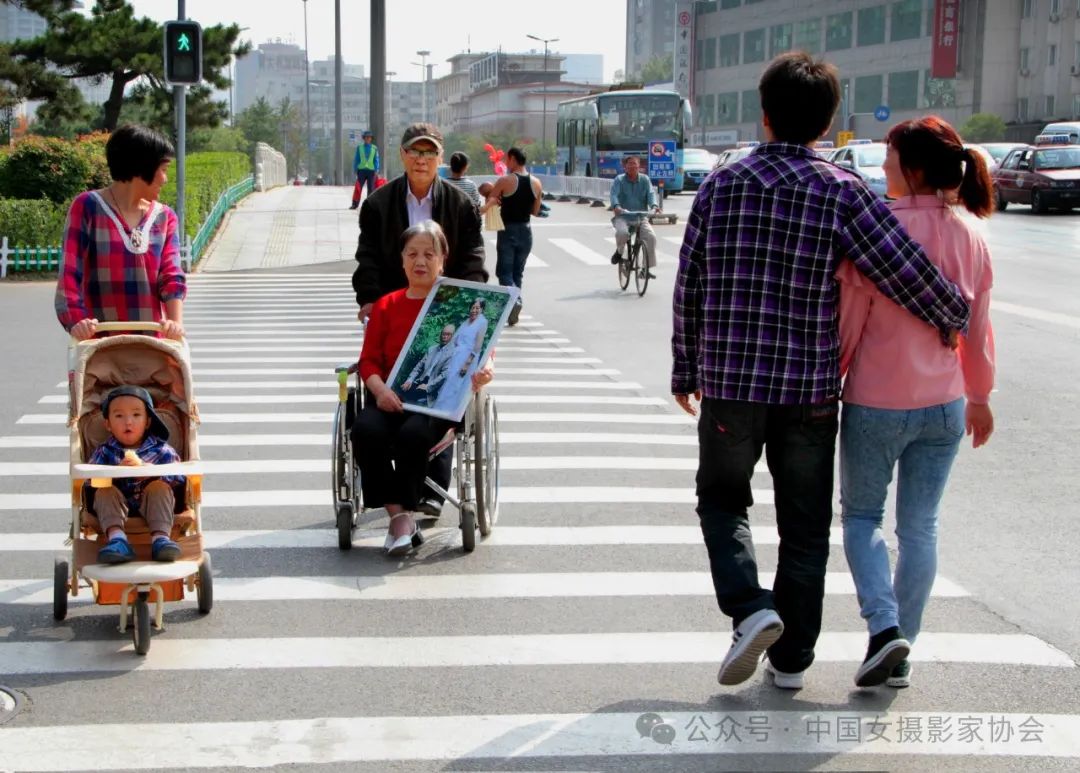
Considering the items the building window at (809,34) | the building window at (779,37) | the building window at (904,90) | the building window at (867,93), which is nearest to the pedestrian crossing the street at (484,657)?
the building window at (904,90)

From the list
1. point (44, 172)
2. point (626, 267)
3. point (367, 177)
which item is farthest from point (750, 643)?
point (367, 177)

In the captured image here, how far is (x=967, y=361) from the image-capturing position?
15.0 ft

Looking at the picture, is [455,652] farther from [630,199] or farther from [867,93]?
[867,93]

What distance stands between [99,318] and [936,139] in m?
3.34

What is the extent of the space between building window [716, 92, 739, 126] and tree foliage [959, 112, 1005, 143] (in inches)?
1180

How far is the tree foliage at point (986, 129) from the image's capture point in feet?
239

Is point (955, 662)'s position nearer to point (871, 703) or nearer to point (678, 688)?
point (871, 703)

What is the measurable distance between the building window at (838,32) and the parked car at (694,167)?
44.8m

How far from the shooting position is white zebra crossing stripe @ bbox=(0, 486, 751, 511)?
7.46m

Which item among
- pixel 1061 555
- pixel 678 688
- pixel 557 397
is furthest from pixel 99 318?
pixel 557 397

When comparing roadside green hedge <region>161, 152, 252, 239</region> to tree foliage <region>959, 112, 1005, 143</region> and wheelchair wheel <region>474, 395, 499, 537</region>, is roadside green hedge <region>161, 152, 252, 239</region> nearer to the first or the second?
wheelchair wheel <region>474, 395, 499, 537</region>

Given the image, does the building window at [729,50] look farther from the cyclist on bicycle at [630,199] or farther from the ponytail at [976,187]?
the ponytail at [976,187]

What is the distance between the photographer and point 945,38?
81.6 meters

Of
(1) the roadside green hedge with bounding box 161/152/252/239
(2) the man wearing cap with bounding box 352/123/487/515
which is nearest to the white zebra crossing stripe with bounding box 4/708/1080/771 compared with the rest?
(2) the man wearing cap with bounding box 352/123/487/515
